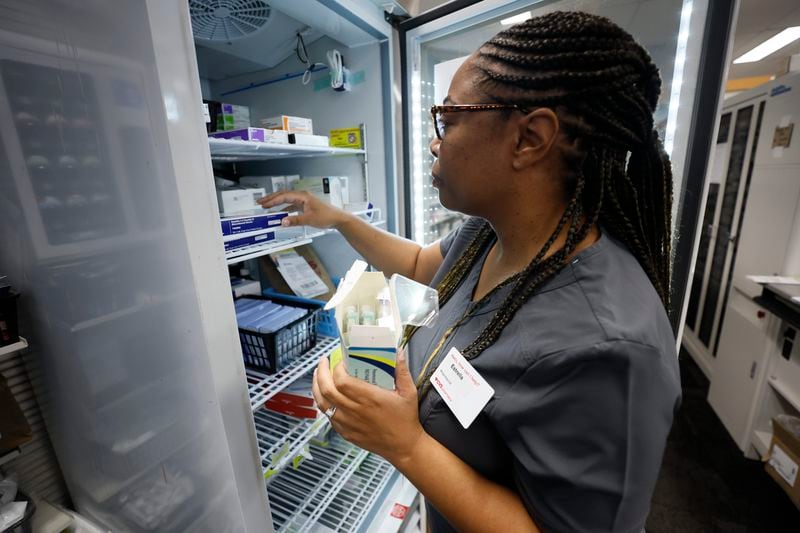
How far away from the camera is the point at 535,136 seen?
629mm

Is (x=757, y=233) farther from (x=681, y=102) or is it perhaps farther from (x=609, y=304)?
(x=609, y=304)

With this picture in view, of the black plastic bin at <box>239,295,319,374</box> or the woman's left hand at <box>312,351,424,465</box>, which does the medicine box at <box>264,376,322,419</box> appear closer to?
the black plastic bin at <box>239,295,319,374</box>

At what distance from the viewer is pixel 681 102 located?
2.99ft

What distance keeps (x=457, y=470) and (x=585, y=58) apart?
2.41 ft

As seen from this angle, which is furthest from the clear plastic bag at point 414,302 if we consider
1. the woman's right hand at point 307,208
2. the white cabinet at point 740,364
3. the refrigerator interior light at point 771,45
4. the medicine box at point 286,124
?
the refrigerator interior light at point 771,45

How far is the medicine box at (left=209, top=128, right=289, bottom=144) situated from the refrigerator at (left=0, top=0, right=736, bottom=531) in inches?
1.4

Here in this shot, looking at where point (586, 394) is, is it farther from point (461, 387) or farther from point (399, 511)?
point (399, 511)

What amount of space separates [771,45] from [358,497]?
272 inches

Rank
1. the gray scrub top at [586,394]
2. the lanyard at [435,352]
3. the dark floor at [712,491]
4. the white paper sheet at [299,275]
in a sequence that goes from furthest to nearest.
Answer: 1. the dark floor at [712,491]
2. the white paper sheet at [299,275]
3. the lanyard at [435,352]
4. the gray scrub top at [586,394]

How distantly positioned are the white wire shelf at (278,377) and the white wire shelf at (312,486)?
1.54ft

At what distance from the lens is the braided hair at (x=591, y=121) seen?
0.60 metres

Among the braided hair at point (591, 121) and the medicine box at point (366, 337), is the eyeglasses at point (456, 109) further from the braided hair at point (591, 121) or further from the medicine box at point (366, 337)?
the medicine box at point (366, 337)

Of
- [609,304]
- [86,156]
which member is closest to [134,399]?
[86,156]

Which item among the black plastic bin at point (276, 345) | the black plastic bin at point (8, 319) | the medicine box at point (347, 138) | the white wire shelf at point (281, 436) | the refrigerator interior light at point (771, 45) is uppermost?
the refrigerator interior light at point (771, 45)
